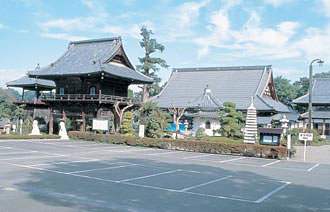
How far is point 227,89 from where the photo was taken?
153 ft

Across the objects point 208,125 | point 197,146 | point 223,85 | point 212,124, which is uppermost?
point 223,85

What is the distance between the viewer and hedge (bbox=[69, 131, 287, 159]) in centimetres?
2267

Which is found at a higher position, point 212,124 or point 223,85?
point 223,85

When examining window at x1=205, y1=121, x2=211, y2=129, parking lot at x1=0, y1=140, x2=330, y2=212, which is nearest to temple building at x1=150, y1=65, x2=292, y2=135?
window at x1=205, y1=121, x2=211, y2=129

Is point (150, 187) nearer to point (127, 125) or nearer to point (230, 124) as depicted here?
point (127, 125)

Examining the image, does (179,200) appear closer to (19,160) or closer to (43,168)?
(43,168)

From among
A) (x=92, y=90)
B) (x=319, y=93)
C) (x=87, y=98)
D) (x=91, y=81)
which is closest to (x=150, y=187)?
(x=87, y=98)

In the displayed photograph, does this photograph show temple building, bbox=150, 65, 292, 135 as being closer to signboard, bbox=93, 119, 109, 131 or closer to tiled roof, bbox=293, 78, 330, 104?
tiled roof, bbox=293, 78, 330, 104

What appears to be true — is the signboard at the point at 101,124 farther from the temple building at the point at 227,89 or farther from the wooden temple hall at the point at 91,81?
the temple building at the point at 227,89

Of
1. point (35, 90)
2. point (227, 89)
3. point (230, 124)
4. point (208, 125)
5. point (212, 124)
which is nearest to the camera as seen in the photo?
point (230, 124)

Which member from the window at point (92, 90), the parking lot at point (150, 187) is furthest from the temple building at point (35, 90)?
the parking lot at point (150, 187)

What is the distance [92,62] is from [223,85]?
66.4 ft

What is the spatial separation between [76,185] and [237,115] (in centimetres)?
2317

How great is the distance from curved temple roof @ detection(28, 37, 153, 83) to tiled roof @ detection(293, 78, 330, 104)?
23.2m
